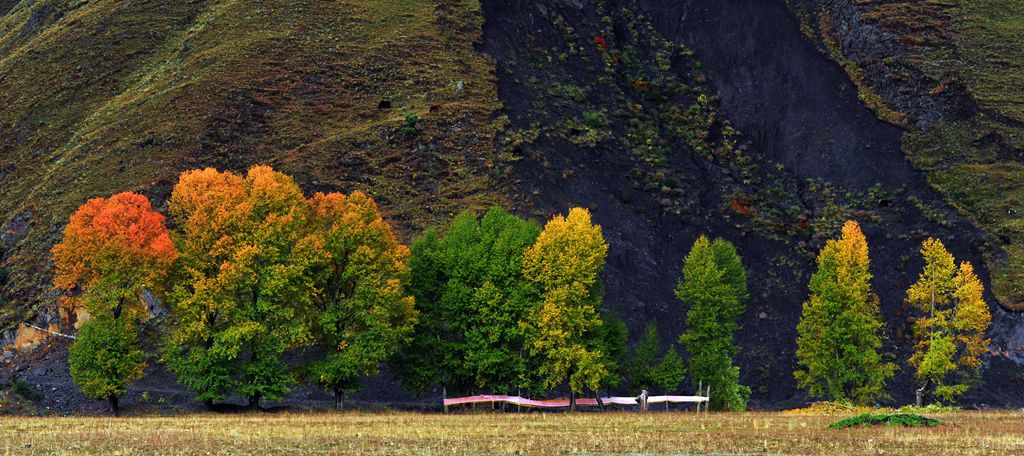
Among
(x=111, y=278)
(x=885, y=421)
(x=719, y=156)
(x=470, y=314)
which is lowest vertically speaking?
(x=885, y=421)

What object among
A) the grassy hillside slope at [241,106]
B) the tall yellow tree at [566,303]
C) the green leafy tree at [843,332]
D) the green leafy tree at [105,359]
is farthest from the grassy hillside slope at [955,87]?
the green leafy tree at [105,359]

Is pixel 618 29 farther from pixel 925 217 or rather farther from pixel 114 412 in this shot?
pixel 114 412

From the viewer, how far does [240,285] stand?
7225cm

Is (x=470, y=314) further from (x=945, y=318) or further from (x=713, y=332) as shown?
(x=945, y=318)

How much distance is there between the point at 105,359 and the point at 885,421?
4369 cm

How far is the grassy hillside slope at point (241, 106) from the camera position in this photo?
103875 millimetres

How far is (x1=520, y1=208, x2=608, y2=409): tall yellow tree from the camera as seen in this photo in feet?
240

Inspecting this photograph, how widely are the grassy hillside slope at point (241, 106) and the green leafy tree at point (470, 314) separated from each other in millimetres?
22707

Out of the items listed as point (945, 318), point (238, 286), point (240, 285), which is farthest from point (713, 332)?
point (238, 286)

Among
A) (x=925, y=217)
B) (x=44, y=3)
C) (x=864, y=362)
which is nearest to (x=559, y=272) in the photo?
(x=864, y=362)

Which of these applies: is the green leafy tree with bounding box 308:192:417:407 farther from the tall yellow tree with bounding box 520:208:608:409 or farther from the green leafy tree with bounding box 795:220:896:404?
the green leafy tree with bounding box 795:220:896:404

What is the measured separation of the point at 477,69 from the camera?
121250mm

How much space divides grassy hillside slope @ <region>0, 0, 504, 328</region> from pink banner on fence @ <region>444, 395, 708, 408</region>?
27194 millimetres

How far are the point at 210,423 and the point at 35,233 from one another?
5287 centimetres
